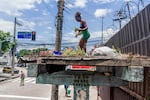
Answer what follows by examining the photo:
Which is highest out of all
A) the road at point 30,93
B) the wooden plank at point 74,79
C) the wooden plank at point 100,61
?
the wooden plank at point 100,61

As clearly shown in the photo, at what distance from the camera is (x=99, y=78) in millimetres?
6992

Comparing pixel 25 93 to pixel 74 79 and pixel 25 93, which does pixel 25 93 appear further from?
pixel 74 79

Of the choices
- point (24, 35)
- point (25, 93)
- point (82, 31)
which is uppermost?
point (24, 35)

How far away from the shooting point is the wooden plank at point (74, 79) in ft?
22.7

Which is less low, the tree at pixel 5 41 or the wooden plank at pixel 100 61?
the tree at pixel 5 41

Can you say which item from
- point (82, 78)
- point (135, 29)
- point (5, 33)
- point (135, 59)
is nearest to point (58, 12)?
point (135, 29)

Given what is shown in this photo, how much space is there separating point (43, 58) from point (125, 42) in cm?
531

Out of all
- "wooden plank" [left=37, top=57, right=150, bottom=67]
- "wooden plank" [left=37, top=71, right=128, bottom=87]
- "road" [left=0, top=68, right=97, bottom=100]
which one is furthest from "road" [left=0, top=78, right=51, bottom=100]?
"wooden plank" [left=37, top=57, right=150, bottom=67]

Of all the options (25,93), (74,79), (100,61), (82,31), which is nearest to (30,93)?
(25,93)

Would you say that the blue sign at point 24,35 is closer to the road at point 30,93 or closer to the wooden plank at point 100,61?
the road at point 30,93

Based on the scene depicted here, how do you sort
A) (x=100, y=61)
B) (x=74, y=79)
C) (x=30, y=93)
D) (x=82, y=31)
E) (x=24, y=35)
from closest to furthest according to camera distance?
(x=100, y=61) < (x=74, y=79) < (x=82, y=31) < (x=30, y=93) < (x=24, y=35)

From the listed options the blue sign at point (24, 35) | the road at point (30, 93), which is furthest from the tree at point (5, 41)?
the road at point (30, 93)

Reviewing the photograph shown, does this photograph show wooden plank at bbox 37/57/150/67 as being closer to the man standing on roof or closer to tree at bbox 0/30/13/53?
the man standing on roof

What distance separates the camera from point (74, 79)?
23.6 feet
